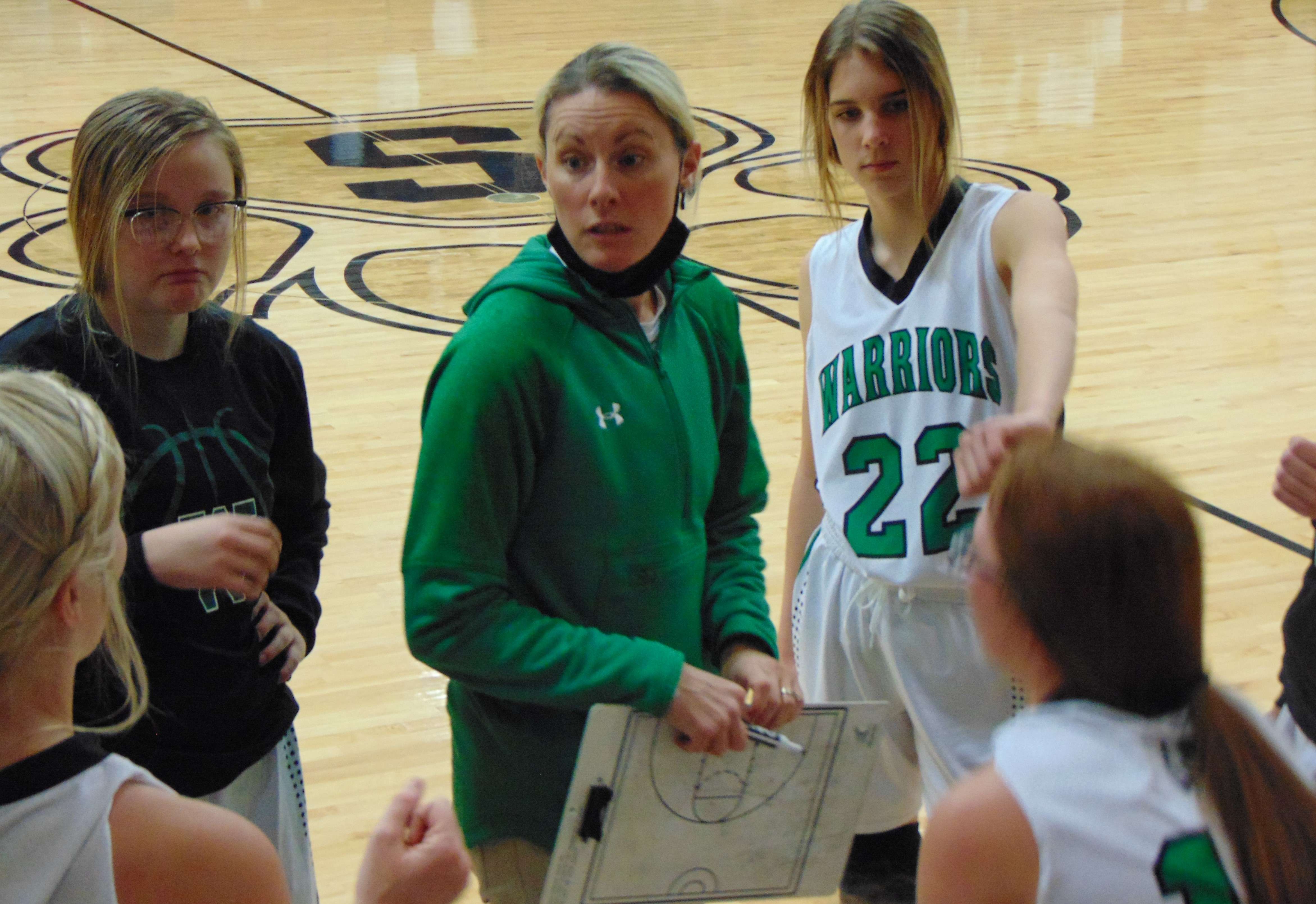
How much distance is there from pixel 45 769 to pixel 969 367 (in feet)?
4.38

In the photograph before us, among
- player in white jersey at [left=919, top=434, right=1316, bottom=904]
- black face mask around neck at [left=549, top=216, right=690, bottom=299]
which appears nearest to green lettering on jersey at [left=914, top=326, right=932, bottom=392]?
black face mask around neck at [left=549, top=216, right=690, bottom=299]

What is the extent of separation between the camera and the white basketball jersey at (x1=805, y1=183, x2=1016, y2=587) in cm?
200

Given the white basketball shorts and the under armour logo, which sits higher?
the under armour logo

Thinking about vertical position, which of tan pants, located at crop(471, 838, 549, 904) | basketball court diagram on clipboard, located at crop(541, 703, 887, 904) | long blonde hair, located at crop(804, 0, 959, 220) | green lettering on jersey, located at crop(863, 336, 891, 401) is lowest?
tan pants, located at crop(471, 838, 549, 904)

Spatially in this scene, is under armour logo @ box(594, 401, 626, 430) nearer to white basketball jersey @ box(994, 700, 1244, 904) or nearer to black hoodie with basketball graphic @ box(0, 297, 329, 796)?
black hoodie with basketball graphic @ box(0, 297, 329, 796)

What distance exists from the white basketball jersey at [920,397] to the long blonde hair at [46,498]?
1.12m

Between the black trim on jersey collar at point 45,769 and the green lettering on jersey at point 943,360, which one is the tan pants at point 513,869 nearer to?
the black trim on jersey collar at point 45,769

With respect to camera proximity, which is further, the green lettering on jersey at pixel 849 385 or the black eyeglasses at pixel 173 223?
the green lettering on jersey at pixel 849 385

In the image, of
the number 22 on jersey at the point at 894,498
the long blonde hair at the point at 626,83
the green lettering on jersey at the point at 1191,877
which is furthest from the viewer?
the number 22 on jersey at the point at 894,498

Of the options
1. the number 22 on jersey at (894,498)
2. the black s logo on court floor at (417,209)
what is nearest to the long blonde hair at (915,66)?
the number 22 on jersey at (894,498)

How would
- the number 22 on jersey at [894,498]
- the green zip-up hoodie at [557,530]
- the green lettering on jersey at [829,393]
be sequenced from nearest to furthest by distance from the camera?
the green zip-up hoodie at [557,530] → the number 22 on jersey at [894,498] → the green lettering on jersey at [829,393]

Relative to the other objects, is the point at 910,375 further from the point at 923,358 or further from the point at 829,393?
the point at 829,393

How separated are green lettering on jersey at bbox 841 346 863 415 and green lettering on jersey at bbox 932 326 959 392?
0.12 metres

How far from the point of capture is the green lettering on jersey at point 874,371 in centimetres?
205
